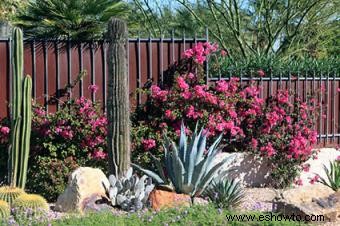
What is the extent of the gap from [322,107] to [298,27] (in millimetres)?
8200

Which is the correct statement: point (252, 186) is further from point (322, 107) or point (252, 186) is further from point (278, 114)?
point (322, 107)

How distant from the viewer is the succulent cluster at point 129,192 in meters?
7.78

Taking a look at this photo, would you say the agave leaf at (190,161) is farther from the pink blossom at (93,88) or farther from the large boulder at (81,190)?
the pink blossom at (93,88)

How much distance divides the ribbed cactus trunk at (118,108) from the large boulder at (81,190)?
0.52 metres

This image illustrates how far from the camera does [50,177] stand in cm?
912

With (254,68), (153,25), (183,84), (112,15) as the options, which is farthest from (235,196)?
(153,25)

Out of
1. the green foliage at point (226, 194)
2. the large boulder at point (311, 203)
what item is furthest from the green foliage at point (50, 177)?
the large boulder at point (311, 203)

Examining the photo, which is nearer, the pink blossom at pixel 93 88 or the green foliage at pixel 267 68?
the pink blossom at pixel 93 88

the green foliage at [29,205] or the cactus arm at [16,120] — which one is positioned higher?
the cactus arm at [16,120]

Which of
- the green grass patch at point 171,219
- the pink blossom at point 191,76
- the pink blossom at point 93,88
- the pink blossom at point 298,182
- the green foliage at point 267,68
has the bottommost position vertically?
the pink blossom at point 298,182

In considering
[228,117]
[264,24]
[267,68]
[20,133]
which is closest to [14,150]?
[20,133]

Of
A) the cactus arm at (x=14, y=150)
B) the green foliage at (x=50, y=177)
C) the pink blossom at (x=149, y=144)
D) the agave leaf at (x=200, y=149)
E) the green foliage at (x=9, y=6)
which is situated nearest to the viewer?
the agave leaf at (x=200, y=149)

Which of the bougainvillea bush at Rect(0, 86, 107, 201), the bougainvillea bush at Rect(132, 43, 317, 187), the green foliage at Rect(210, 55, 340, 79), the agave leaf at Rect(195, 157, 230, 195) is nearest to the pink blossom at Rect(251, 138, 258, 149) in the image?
the bougainvillea bush at Rect(132, 43, 317, 187)

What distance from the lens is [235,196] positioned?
26.0 ft
